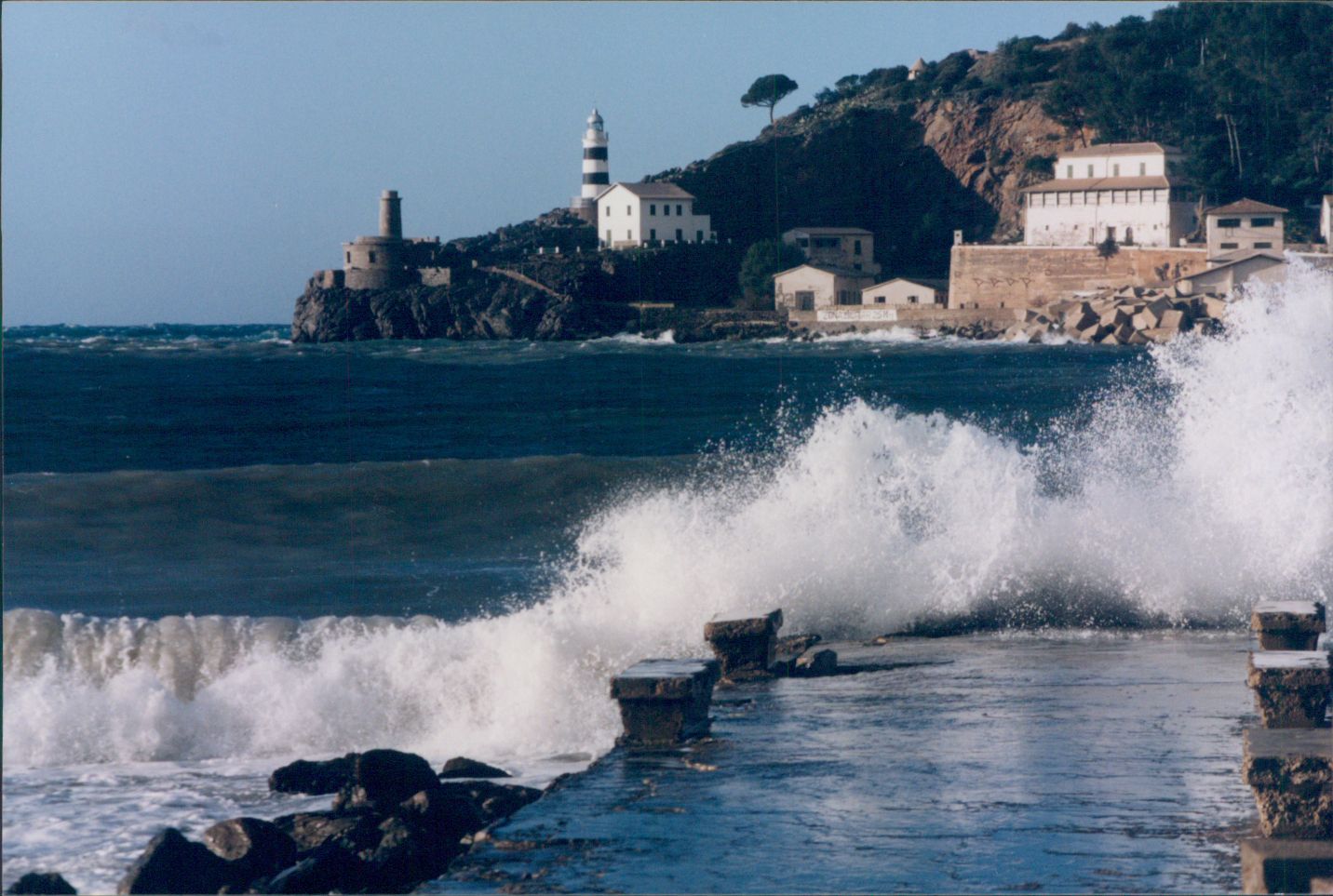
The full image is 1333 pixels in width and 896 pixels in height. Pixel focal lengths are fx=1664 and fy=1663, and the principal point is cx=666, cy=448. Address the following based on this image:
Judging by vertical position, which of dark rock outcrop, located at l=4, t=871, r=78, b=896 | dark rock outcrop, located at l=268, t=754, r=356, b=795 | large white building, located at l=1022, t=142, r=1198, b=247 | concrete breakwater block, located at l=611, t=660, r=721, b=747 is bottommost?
dark rock outcrop, located at l=268, t=754, r=356, b=795

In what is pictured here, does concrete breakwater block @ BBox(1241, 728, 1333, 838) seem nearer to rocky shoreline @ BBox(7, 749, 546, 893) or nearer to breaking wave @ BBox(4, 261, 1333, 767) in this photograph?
rocky shoreline @ BBox(7, 749, 546, 893)

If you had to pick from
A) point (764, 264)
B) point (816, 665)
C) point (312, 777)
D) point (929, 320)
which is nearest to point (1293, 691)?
point (816, 665)

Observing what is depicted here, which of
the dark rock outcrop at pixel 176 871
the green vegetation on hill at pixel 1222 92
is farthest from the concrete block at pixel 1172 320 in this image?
the dark rock outcrop at pixel 176 871

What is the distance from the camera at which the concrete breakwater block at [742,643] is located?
9945 millimetres

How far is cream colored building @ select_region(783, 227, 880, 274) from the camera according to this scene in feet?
335

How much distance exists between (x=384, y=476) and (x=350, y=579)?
7634 millimetres

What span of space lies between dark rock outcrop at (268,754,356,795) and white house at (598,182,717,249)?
9644 centimetres

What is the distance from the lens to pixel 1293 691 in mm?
7324

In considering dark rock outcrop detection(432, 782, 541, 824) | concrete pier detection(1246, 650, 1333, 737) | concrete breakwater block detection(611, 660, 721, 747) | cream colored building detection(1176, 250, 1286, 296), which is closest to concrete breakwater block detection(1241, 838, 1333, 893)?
concrete pier detection(1246, 650, 1333, 737)

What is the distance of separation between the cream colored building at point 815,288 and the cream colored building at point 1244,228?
1904cm

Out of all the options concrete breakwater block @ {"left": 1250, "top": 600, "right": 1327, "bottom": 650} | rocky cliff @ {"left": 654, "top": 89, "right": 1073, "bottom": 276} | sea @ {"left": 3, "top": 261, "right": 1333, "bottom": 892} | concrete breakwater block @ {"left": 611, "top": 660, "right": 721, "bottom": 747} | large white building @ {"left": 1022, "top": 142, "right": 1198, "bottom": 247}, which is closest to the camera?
sea @ {"left": 3, "top": 261, "right": 1333, "bottom": 892}

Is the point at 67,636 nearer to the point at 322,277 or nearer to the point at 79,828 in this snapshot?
the point at 79,828

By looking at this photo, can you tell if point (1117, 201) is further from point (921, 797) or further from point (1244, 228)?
point (921, 797)

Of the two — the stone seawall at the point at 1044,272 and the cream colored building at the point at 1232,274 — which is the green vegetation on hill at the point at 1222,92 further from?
the cream colored building at the point at 1232,274
